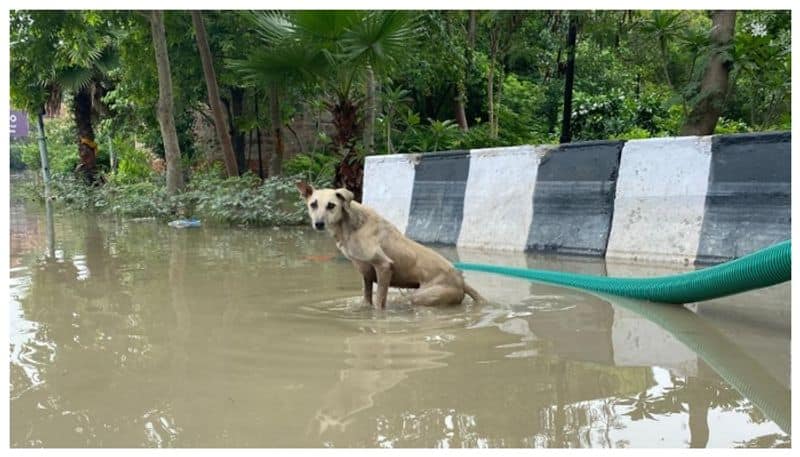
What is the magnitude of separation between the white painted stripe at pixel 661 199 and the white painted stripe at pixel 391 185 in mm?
2873

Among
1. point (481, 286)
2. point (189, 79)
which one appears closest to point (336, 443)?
point (481, 286)

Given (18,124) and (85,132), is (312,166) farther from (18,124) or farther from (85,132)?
(18,124)

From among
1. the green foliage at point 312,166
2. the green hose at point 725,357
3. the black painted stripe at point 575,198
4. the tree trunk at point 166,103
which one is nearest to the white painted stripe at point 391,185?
the black painted stripe at point 575,198

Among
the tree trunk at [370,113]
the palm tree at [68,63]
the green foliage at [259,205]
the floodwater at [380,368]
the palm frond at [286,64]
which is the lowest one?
the floodwater at [380,368]

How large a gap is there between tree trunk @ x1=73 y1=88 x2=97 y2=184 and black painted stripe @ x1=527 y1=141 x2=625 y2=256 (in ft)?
80.9

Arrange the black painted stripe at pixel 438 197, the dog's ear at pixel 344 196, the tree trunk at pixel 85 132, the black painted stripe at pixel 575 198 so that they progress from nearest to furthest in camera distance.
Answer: the dog's ear at pixel 344 196 → the black painted stripe at pixel 575 198 → the black painted stripe at pixel 438 197 → the tree trunk at pixel 85 132

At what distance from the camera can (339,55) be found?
11805 mm

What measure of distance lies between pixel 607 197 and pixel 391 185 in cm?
309

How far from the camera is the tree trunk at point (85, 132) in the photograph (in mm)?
29406

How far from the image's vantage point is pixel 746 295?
18.1ft

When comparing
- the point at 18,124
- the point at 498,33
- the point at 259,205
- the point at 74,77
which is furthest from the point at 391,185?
the point at 18,124

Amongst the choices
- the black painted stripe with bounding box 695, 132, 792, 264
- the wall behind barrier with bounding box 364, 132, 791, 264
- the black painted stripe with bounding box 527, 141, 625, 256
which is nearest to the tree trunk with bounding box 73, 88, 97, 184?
the wall behind barrier with bounding box 364, 132, 791, 264

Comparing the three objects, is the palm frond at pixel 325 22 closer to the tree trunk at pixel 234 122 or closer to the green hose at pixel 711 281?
the green hose at pixel 711 281

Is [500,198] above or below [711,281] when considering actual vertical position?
above
